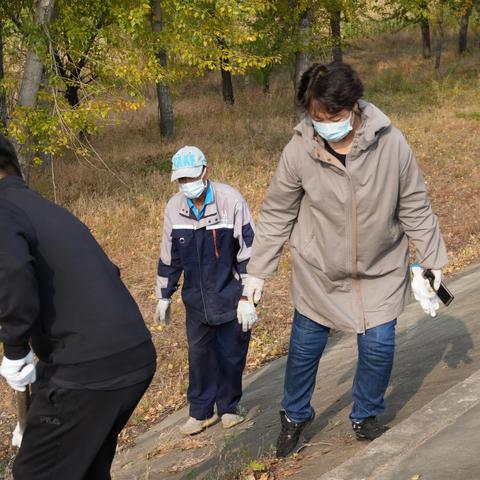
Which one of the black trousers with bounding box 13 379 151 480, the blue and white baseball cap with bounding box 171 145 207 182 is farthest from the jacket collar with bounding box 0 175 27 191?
the blue and white baseball cap with bounding box 171 145 207 182

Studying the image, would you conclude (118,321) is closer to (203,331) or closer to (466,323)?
(203,331)

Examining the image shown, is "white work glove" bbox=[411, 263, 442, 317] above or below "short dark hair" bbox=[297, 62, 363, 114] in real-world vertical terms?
below

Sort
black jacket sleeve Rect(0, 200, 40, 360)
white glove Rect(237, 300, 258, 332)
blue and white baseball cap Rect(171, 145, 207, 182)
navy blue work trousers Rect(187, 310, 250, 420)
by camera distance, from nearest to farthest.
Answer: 1. black jacket sleeve Rect(0, 200, 40, 360)
2. white glove Rect(237, 300, 258, 332)
3. blue and white baseball cap Rect(171, 145, 207, 182)
4. navy blue work trousers Rect(187, 310, 250, 420)

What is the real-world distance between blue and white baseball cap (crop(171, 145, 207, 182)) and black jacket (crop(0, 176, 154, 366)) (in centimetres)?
211

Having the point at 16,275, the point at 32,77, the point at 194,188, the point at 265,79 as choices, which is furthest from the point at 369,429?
the point at 265,79

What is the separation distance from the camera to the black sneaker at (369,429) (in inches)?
153

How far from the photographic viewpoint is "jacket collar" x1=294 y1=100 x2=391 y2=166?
11.6ft

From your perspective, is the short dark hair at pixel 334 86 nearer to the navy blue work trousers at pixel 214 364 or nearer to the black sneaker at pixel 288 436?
the black sneaker at pixel 288 436

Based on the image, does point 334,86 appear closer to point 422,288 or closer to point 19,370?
point 422,288

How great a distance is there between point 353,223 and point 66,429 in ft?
5.18

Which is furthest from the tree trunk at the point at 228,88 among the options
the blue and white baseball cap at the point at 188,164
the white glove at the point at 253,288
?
the white glove at the point at 253,288

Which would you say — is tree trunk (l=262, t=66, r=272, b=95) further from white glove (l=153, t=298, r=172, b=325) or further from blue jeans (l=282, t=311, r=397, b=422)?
blue jeans (l=282, t=311, r=397, b=422)

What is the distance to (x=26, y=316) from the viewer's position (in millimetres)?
2592

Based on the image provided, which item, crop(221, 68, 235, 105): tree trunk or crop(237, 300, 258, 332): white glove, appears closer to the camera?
crop(237, 300, 258, 332): white glove
